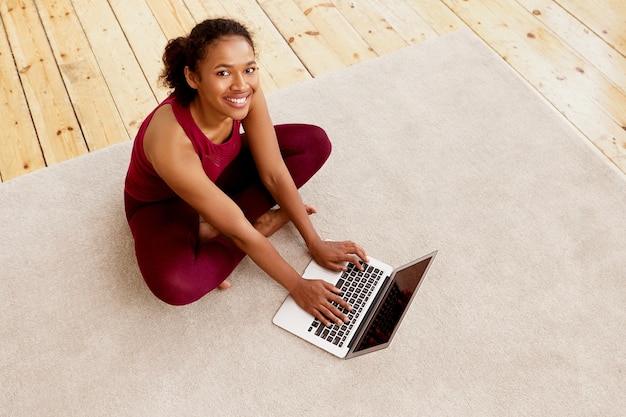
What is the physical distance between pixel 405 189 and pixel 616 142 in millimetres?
719

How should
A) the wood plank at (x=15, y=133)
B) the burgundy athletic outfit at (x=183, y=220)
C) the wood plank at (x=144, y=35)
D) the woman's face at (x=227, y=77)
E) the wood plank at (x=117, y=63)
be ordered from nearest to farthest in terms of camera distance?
the woman's face at (x=227, y=77) < the burgundy athletic outfit at (x=183, y=220) < the wood plank at (x=15, y=133) < the wood plank at (x=117, y=63) < the wood plank at (x=144, y=35)

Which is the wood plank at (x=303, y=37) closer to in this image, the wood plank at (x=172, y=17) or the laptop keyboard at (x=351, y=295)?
the wood plank at (x=172, y=17)

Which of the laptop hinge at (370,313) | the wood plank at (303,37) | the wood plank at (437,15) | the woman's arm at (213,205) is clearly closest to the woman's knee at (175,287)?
the woman's arm at (213,205)

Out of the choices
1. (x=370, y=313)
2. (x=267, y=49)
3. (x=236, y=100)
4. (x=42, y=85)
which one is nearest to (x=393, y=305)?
(x=370, y=313)

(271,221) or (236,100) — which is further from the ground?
(236,100)

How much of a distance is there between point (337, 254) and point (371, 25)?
110 cm

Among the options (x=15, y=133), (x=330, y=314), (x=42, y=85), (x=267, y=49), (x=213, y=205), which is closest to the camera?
(x=213, y=205)

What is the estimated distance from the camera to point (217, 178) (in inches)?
59.0

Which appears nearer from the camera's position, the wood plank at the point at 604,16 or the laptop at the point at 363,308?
the laptop at the point at 363,308

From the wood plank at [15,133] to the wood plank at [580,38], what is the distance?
190cm

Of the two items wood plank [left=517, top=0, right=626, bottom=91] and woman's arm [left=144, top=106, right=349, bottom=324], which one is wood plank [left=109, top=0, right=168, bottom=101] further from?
wood plank [left=517, top=0, right=626, bottom=91]

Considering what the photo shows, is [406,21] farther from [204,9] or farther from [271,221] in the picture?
[271,221]

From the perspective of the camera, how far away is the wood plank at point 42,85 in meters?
1.87

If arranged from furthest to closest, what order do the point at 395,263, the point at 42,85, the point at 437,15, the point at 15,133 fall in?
the point at 437,15
the point at 42,85
the point at 15,133
the point at 395,263
